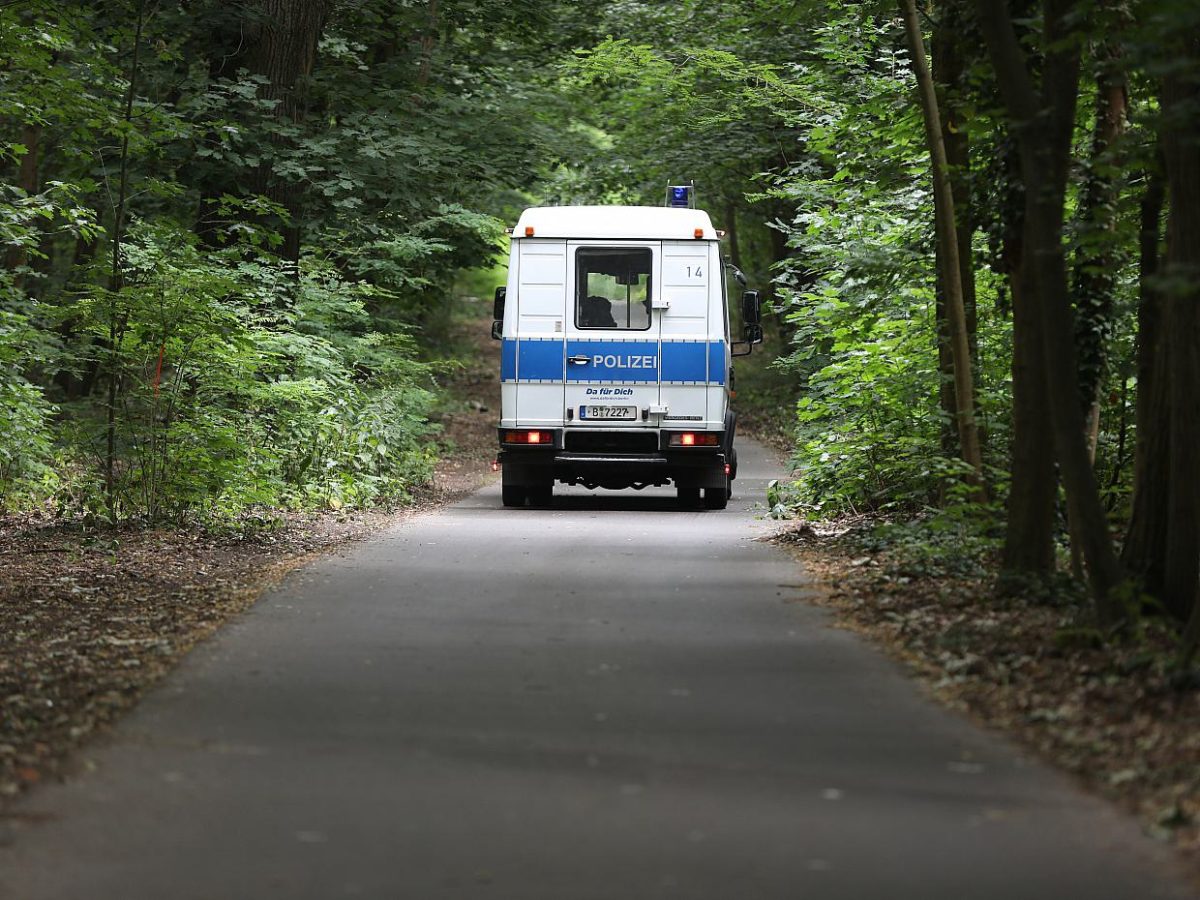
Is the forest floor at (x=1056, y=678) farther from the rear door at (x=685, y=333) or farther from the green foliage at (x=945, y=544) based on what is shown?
the rear door at (x=685, y=333)

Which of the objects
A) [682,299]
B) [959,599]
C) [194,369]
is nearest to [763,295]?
[682,299]

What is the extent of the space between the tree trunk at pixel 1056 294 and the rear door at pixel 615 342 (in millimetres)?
9830

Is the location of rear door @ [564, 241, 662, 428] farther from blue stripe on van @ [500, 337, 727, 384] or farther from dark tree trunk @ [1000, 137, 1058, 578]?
dark tree trunk @ [1000, 137, 1058, 578]

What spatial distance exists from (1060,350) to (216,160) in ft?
42.5

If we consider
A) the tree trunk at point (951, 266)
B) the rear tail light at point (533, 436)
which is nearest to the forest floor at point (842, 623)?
the tree trunk at point (951, 266)

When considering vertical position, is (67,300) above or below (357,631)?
above

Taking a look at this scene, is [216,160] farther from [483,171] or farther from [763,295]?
[763,295]

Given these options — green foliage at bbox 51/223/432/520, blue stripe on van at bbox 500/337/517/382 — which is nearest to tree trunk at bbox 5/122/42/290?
green foliage at bbox 51/223/432/520

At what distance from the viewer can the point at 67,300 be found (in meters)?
15.5

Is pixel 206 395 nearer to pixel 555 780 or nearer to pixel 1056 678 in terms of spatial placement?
pixel 1056 678

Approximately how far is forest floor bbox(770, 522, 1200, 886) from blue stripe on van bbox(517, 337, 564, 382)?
717 cm

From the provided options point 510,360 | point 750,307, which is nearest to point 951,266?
point 750,307

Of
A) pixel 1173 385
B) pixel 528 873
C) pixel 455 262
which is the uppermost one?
pixel 455 262

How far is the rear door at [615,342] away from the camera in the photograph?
19.0 meters
